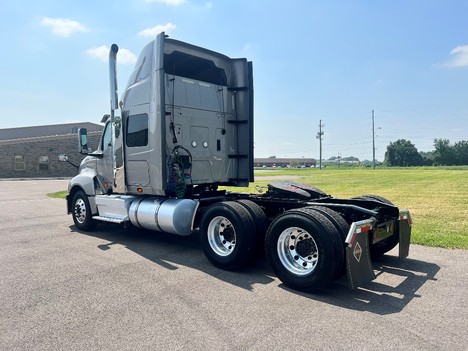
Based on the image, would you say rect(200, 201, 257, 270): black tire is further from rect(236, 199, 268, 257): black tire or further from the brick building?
the brick building

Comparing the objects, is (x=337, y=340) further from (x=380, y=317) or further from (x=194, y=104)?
(x=194, y=104)

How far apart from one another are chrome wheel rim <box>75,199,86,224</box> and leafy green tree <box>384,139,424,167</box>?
117 metres

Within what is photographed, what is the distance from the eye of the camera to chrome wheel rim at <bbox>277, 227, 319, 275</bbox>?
15.6 feet

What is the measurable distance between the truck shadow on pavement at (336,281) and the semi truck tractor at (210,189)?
0.72 feet

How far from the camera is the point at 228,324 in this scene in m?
3.70

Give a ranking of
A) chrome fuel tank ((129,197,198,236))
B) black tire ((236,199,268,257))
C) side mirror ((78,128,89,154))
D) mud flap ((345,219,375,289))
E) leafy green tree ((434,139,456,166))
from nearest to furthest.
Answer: mud flap ((345,219,375,289)) < black tire ((236,199,268,257)) < chrome fuel tank ((129,197,198,236)) < side mirror ((78,128,89,154)) < leafy green tree ((434,139,456,166))

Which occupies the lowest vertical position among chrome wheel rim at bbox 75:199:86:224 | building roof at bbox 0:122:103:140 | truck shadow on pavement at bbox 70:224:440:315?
truck shadow on pavement at bbox 70:224:440:315

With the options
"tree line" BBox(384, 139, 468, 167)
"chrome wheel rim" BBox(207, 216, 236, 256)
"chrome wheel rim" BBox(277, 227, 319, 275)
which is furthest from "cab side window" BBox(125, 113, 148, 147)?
"tree line" BBox(384, 139, 468, 167)

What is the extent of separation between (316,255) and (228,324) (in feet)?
5.25

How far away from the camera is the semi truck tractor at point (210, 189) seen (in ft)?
15.4

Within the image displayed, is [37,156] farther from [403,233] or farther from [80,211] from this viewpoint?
[403,233]

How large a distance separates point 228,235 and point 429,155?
409 feet

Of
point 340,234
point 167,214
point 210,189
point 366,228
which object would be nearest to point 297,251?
point 340,234

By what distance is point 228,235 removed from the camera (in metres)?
5.85
